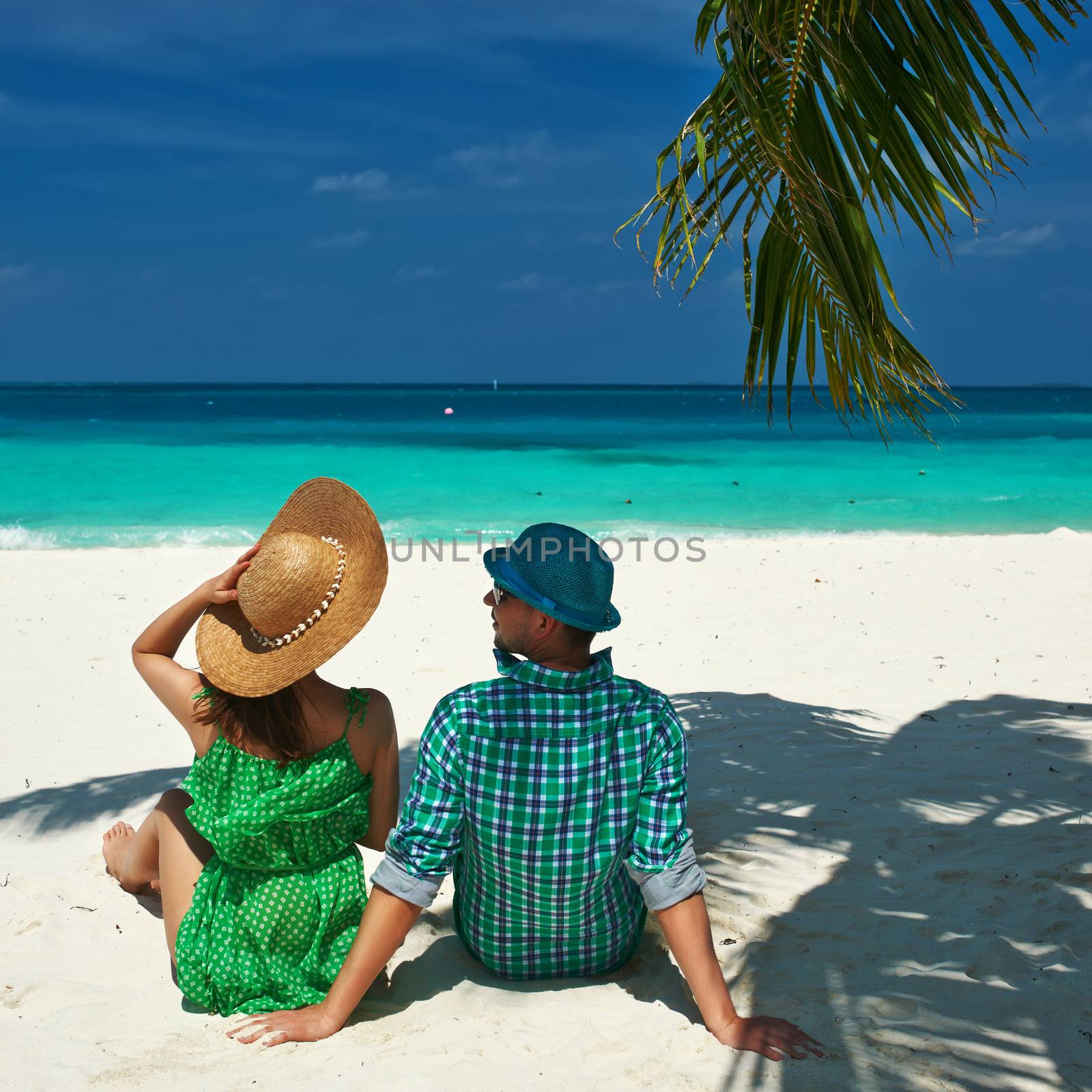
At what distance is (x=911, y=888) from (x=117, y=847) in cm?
252

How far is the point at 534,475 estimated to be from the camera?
83.4 ft

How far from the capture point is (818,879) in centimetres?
335

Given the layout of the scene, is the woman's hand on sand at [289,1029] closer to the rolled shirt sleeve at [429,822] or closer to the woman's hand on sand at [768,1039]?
the rolled shirt sleeve at [429,822]

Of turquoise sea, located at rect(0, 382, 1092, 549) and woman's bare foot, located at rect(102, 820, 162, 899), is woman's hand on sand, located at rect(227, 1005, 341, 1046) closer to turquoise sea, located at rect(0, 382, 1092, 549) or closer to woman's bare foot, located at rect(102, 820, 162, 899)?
woman's bare foot, located at rect(102, 820, 162, 899)

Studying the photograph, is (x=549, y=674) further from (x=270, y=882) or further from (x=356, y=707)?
(x=270, y=882)

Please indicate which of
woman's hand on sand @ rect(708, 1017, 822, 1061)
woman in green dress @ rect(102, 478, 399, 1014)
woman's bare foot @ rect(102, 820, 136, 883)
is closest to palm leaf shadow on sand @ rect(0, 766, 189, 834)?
woman's bare foot @ rect(102, 820, 136, 883)

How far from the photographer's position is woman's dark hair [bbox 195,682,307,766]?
249 centimetres

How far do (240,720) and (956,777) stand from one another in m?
3.00

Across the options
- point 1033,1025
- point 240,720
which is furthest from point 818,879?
point 240,720

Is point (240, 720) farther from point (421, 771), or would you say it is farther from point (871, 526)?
point (871, 526)

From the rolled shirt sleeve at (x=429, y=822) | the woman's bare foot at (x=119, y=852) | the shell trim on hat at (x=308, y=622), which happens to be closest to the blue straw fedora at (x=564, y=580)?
the rolled shirt sleeve at (x=429, y=822)

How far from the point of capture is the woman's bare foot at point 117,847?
3.36 meters

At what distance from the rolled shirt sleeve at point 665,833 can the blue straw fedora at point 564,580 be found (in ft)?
1.13
